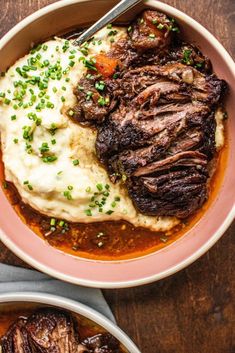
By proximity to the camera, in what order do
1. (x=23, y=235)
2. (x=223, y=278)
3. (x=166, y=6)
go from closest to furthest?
(x=166, y=6) < (x=23, y=235) < (x=223, y=278)

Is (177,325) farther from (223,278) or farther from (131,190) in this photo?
(131,190)

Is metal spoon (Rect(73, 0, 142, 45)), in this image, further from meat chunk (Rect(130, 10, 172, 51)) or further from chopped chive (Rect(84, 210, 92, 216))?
chopped chive (Rect(84, 210, 92, 216))


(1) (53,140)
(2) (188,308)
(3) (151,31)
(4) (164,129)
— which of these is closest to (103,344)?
(2) (188,308)

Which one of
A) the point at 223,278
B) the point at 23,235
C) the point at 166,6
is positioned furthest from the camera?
the point at 223,278

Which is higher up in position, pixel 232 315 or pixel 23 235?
pixel 23 235

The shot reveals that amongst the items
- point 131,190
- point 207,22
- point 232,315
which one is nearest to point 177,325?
point 232,315

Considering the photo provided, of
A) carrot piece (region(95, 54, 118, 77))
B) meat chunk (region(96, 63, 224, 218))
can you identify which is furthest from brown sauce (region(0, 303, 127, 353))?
carrot piece (region(95, 54, 118, 77))
